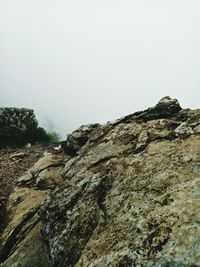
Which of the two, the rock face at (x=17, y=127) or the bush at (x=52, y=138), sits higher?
the rock face at (x=17, y=127)

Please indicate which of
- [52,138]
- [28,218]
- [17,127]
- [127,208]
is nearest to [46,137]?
[52,138]

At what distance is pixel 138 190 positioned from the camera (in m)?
10.0

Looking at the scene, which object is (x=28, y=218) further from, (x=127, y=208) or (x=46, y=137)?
(x=46, y=137)

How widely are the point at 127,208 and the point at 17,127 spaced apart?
16.0 meters

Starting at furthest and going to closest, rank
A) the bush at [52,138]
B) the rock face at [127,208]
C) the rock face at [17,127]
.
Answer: the bush at [52,138], the rock face at [17,127], the rock face at [127,208]

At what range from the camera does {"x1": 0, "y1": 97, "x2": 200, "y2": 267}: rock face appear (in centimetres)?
804

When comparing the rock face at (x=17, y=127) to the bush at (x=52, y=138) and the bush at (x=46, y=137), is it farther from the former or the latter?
the bush at (x=52, y=138)

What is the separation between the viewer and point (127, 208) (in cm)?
953

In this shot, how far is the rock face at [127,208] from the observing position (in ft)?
26.4

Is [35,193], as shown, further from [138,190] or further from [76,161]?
[138,190]

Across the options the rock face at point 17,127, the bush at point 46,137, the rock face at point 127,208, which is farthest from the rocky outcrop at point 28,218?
the bush at point 46,137

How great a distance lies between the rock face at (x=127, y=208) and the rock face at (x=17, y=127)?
9.46 m

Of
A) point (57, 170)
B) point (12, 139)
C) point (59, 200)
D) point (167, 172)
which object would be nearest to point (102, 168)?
point (59, 200)

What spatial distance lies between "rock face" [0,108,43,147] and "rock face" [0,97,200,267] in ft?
31.0
